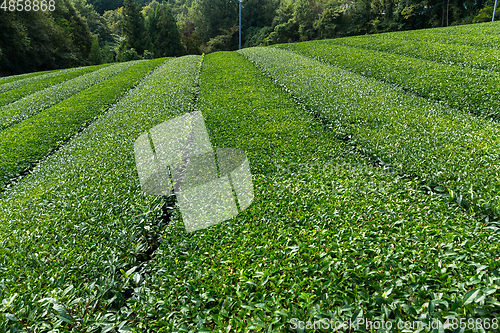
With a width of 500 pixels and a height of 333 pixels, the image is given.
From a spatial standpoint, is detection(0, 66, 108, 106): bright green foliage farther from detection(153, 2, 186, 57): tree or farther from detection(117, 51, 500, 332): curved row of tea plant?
detection(153, 2, 186, 57): tree

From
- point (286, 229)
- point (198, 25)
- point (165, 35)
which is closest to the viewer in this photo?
point (286, 229)

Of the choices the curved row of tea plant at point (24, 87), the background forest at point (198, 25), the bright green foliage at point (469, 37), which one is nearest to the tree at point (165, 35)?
the background forest at point (198, 25)

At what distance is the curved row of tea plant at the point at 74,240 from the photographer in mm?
2680

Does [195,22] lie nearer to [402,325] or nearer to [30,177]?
[30,177]

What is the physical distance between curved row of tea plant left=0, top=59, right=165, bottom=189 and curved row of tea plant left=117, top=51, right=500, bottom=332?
264 inches

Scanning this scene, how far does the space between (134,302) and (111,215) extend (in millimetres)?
1845

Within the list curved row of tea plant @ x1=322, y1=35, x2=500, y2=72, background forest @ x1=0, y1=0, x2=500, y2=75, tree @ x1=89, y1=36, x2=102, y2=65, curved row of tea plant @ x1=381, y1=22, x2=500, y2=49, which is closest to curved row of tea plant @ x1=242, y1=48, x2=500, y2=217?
curved row of tea plant @ x1=322, y1=35, x2=500, y2=72

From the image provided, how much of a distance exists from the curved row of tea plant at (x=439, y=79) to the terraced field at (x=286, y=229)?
0.11 m

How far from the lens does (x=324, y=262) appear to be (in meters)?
2.89

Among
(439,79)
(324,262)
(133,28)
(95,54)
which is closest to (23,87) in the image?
(324,262)

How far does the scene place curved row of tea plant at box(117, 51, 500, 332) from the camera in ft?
7.88

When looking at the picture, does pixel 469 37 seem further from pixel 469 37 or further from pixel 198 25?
pixel 198 25

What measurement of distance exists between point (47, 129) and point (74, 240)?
7866 mm

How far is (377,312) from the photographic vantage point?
2.35 m
